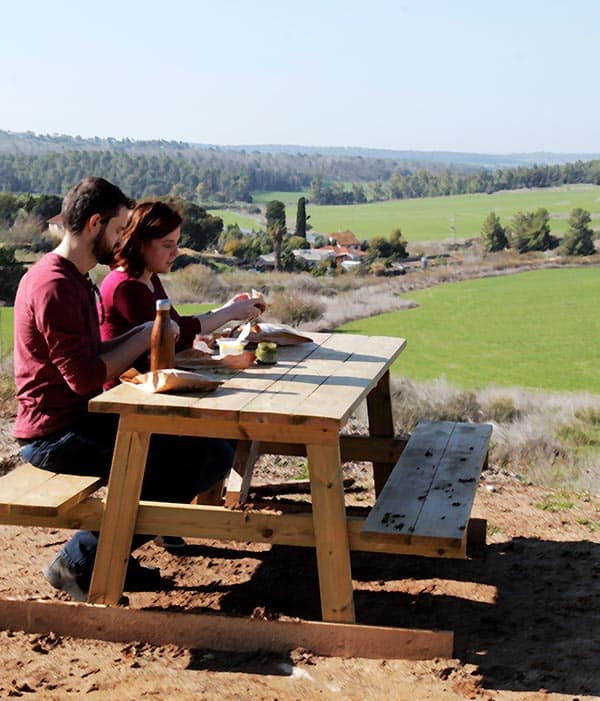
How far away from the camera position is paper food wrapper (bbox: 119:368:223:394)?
310 centimetres

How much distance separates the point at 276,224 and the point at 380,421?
Answer: 628 inches

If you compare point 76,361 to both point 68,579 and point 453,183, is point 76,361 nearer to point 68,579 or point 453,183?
point 68,579

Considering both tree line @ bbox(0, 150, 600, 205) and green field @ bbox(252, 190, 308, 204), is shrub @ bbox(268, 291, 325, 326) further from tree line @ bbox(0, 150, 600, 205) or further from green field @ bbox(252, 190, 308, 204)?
green field @ bbox(252, 190, 308, 204)

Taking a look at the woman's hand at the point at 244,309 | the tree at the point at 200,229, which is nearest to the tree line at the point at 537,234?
the tree at the point at 200,229

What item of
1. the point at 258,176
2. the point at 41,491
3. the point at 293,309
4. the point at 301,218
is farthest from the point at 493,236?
the point at 41,491

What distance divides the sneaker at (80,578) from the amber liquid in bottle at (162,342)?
0.69m

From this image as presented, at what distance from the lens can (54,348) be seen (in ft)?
10.3

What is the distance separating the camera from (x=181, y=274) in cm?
1485

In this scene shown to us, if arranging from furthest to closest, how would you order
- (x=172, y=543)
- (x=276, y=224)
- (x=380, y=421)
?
(x=276, y=224), (x=380, y=421), (x=172, y=543)

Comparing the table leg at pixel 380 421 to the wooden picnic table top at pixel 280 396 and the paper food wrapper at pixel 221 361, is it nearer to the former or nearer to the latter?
the wooden picnic table top at pixel 280 396

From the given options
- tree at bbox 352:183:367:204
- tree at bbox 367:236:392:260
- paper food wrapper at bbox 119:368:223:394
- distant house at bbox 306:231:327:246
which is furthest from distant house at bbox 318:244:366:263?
paper food wrapper at bbox 119:368:223:394

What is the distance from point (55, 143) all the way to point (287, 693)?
66.4ft

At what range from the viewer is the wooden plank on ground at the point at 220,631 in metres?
2.98

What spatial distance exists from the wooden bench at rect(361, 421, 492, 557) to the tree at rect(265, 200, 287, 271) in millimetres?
14666
